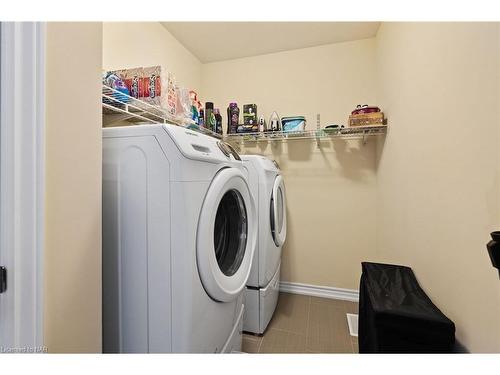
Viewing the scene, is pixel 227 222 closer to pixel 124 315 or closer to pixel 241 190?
pixel 241 190

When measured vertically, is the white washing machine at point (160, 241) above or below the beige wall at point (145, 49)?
below

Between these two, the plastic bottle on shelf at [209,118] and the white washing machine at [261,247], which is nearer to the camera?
the white washing machine at [261,247]

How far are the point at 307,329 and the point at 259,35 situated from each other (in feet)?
8.08

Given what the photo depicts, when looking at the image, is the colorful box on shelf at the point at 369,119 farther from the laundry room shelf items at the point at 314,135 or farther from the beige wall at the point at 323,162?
the beige wall at the point at 323,162

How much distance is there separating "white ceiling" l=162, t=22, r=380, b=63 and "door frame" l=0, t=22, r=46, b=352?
168 cm

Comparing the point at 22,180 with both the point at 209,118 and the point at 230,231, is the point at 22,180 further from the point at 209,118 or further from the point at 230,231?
the point at 209,118

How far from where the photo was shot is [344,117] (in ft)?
7.11

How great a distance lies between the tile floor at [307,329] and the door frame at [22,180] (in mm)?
1259

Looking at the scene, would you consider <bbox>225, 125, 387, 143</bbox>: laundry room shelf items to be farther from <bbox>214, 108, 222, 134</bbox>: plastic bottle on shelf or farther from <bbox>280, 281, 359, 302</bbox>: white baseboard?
<bbox>280, 281, 359, 302</bbox>: white baseboard

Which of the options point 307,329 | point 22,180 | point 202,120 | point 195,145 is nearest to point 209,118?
point 202,120

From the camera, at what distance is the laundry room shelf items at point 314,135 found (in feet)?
6.17

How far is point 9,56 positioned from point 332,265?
2.40 meters

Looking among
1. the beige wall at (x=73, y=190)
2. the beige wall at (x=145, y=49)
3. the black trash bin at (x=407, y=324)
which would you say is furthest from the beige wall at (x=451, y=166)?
the beige wall at (x=145, y=49)
